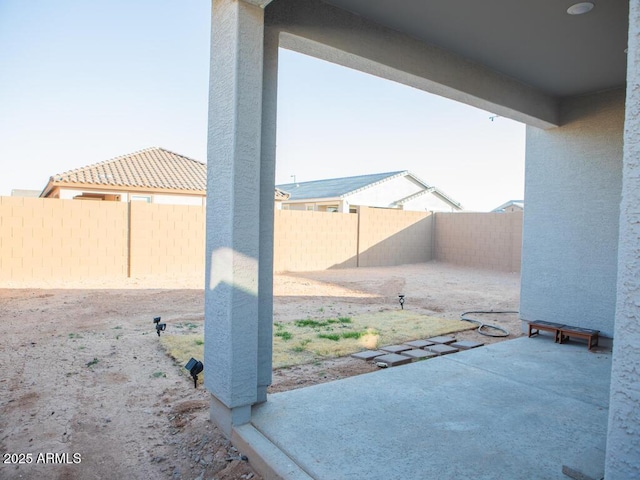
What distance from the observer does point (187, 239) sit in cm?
1105

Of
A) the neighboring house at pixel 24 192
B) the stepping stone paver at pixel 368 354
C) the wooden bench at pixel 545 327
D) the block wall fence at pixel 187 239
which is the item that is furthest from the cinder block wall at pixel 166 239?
the neighboring house at pixel 24 192

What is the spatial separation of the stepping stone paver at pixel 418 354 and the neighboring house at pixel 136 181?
1127cm

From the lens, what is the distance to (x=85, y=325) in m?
5.75

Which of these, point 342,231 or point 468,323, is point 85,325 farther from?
point 342,231

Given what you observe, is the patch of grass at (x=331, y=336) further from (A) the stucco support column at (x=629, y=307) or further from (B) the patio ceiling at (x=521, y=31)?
(A) the stucco support column at (x=629, y=307)

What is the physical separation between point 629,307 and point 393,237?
14.0 m

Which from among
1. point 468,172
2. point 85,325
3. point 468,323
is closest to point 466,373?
point 468,323

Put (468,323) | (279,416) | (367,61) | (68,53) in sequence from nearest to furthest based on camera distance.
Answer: (279,416) → (367,61) → (468,323) → (68,53)

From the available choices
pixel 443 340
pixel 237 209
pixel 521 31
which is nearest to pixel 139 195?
pixel 443 340

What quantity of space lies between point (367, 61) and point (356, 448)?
286 cm

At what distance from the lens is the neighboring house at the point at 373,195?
2138 centimetres

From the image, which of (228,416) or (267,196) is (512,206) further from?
(228,416)

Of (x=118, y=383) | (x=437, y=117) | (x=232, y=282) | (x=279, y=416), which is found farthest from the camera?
(x=437, y=117)

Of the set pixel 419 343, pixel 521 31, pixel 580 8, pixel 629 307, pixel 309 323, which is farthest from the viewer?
pixel 309 323
